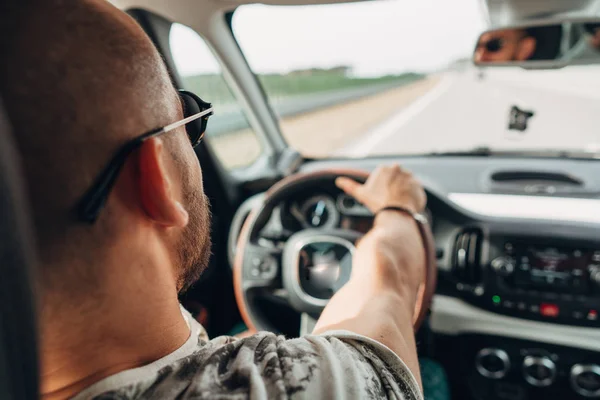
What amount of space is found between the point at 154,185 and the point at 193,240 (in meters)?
0.26

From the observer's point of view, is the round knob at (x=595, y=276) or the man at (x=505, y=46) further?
the man at (x=505, y=46)

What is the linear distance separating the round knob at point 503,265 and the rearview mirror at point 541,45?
0.89 metres

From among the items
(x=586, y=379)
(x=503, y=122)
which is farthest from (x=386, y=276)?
(x=503, y=122)

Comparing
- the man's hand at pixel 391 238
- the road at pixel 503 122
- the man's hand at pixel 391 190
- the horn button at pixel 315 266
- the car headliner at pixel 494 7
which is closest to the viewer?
the man's hand at pixel 391 238

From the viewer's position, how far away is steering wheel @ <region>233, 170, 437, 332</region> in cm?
211

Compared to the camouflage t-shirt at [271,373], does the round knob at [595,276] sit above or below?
below

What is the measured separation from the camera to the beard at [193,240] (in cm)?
112

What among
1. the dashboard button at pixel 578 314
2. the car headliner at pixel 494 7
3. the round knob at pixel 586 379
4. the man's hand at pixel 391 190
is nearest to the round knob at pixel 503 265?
the dashboard button at pixel 578 314

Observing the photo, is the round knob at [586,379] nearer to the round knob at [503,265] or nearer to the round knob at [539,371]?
the round knob at [539,371]

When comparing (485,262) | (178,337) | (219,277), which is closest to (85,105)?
(178,337)

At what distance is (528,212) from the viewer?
8.38 ft

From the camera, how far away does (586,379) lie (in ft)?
8.41

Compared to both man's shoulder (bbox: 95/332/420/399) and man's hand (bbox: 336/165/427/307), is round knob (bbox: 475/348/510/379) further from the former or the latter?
man's shoulder (bbox: 95/332/420/399)

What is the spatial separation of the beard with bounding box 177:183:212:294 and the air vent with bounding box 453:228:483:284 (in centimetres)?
161
